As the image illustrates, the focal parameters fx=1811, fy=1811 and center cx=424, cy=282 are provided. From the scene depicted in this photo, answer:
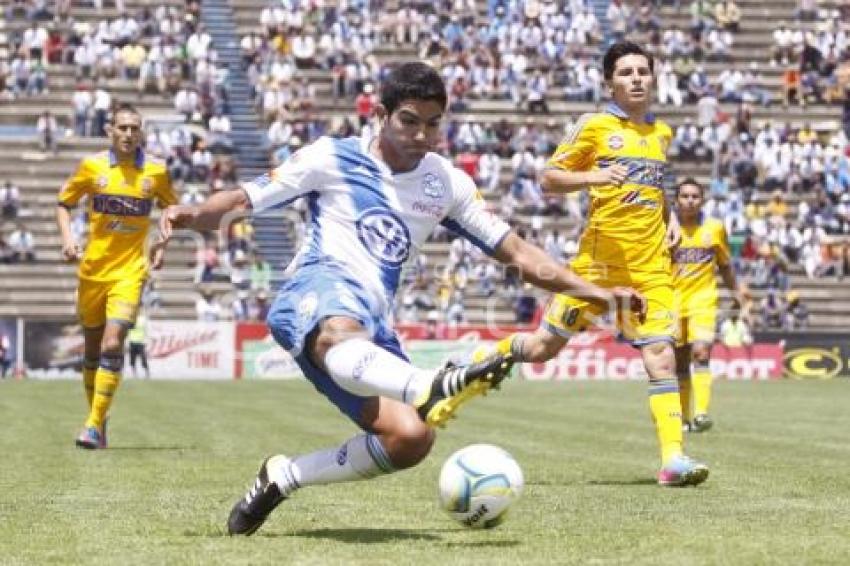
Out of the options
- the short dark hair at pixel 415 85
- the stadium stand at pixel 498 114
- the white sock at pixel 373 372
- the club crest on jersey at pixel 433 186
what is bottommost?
the stadium stand at pixel 498 114

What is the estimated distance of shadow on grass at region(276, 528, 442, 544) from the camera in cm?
909

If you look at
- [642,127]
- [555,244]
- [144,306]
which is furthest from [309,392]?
[642,127]

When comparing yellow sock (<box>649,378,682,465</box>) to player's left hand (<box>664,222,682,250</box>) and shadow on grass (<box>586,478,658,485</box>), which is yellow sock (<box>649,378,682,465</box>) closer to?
shadow on grass (<box>586,478,658,485</box>)

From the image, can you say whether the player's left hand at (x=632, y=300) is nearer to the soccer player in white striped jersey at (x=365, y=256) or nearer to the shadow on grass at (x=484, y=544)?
the soccer player in white striped jersey at (x=365, y=256)

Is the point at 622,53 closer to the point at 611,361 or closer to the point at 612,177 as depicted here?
the point at 612,177

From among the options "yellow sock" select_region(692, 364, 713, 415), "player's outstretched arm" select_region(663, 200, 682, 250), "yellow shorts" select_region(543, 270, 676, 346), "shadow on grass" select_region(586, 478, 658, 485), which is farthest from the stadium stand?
"shadow on grass" select_region(586, 478, 658, 485)

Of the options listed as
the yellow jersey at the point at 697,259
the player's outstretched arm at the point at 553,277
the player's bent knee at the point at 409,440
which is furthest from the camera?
the yellow jersey at the point at 697,259

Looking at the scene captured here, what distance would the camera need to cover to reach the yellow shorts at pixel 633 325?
1341 centimetres

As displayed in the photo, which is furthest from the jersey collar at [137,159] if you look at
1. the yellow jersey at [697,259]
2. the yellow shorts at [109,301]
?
the yellow jersey at [697,259]

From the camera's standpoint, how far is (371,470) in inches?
353

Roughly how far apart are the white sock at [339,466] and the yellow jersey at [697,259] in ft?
40.0

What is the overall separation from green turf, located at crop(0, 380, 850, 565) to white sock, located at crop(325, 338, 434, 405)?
761 millimetres

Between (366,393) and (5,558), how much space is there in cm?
183

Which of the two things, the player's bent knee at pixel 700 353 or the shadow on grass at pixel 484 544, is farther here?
the player's bent knee at pixel 700 353
